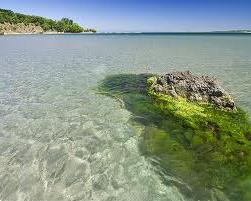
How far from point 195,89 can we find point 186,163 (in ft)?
26.6

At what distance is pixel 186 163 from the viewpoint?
32.2 ft

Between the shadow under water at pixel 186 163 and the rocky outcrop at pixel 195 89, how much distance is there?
2.89m

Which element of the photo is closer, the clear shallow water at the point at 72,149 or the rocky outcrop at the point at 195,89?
the clear shallow water at the point at 72,149

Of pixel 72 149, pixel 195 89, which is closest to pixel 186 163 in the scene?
pixel 72 149

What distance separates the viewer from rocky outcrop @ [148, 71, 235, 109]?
16062 mm

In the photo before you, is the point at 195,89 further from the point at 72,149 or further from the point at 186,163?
the point at 72,149

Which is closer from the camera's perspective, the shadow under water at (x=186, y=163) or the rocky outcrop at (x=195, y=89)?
the shadow under water at (x=186, y=163)

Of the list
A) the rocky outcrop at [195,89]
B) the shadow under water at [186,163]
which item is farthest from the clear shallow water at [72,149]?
the rocky outcrop at [195,89]

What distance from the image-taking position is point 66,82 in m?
22.8

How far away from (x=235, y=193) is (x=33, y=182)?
6249 millimetres

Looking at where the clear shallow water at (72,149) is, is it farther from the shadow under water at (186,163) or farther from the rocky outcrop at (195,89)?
the rocky outcrop at (195,89)

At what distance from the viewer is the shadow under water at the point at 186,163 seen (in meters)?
8.45

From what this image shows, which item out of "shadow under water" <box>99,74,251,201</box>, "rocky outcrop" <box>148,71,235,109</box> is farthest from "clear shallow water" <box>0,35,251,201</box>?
"rocky outcrop" <box>148,71,235,109</box>

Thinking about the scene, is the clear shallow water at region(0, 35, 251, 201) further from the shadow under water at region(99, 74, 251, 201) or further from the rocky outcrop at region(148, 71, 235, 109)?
the rocky outcrop at region(148, 71, 235, 109)
